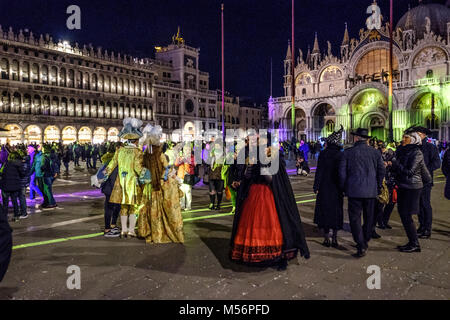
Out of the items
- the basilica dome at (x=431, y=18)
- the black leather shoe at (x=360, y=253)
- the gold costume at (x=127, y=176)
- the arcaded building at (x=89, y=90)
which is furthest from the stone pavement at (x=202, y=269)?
the basilica dome at (x=431, y=18)

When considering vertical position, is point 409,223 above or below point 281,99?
below

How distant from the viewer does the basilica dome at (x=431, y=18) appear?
4525 cm

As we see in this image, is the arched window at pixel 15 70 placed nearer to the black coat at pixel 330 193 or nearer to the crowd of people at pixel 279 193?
the crowd of people at pixel 279 193

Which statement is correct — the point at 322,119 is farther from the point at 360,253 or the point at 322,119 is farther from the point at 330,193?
the point at 360,253

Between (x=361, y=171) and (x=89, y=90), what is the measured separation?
49829 millimetres

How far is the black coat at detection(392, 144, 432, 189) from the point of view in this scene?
16.6 ft

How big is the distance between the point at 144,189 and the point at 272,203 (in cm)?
235

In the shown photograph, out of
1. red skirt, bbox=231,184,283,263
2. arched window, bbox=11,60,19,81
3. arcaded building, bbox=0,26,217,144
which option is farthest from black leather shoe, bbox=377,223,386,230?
arched window, bbox=11,60,19,81

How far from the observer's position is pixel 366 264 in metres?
4.47

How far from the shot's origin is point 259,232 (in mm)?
4191

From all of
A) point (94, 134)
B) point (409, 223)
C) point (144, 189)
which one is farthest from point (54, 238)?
point (94, 134)

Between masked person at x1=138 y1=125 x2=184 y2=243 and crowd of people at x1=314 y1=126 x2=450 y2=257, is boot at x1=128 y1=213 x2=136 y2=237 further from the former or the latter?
crowd of people at x1=314 y1=126 x2=450 y2=257

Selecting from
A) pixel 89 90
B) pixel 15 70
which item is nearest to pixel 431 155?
pixel 15 70
